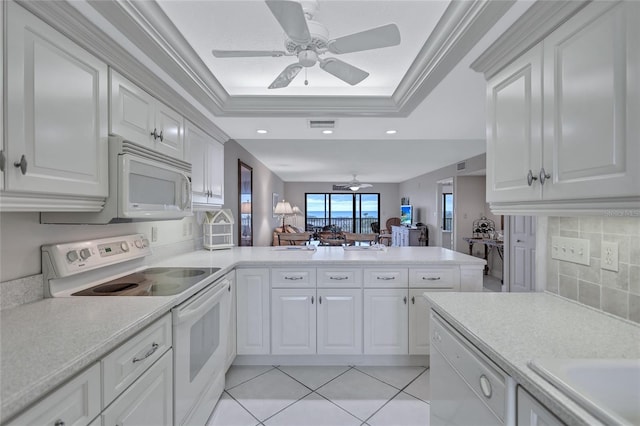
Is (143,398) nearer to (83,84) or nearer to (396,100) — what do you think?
(83,84)

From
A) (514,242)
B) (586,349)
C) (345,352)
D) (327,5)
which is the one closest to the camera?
(586,349)

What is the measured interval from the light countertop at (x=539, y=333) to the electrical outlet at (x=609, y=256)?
0.20 metres

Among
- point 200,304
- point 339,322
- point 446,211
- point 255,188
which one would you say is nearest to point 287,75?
point 200,304

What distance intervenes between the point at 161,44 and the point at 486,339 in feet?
7.09

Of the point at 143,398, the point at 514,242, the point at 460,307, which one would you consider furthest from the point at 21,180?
the point at 514,242

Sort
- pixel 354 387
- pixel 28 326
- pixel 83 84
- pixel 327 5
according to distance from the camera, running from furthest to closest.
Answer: pixel 354 387 < pixel 327 5 < pixel 83 84 < pixel 28 326

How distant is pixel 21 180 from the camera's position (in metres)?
1.04

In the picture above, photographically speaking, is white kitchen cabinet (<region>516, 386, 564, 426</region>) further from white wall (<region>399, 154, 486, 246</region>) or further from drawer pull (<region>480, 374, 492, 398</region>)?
white wall (<region>399, 154, 486, 246</region>)

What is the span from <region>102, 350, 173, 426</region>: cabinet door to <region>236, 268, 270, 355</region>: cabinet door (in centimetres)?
109

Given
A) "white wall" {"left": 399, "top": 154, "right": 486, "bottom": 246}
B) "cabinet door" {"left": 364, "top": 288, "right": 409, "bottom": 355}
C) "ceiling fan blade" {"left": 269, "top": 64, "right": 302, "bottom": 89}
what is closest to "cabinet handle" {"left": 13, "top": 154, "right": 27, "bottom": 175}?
"ceiling fan blade" {"left": 269, "top": 64, "right": 302, "bottom": 89}

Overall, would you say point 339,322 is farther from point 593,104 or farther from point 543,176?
point 593,104

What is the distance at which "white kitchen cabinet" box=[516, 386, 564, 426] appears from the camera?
0.77 m

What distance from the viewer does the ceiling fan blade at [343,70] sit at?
1.74 meters

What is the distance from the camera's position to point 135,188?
62.5 inches
